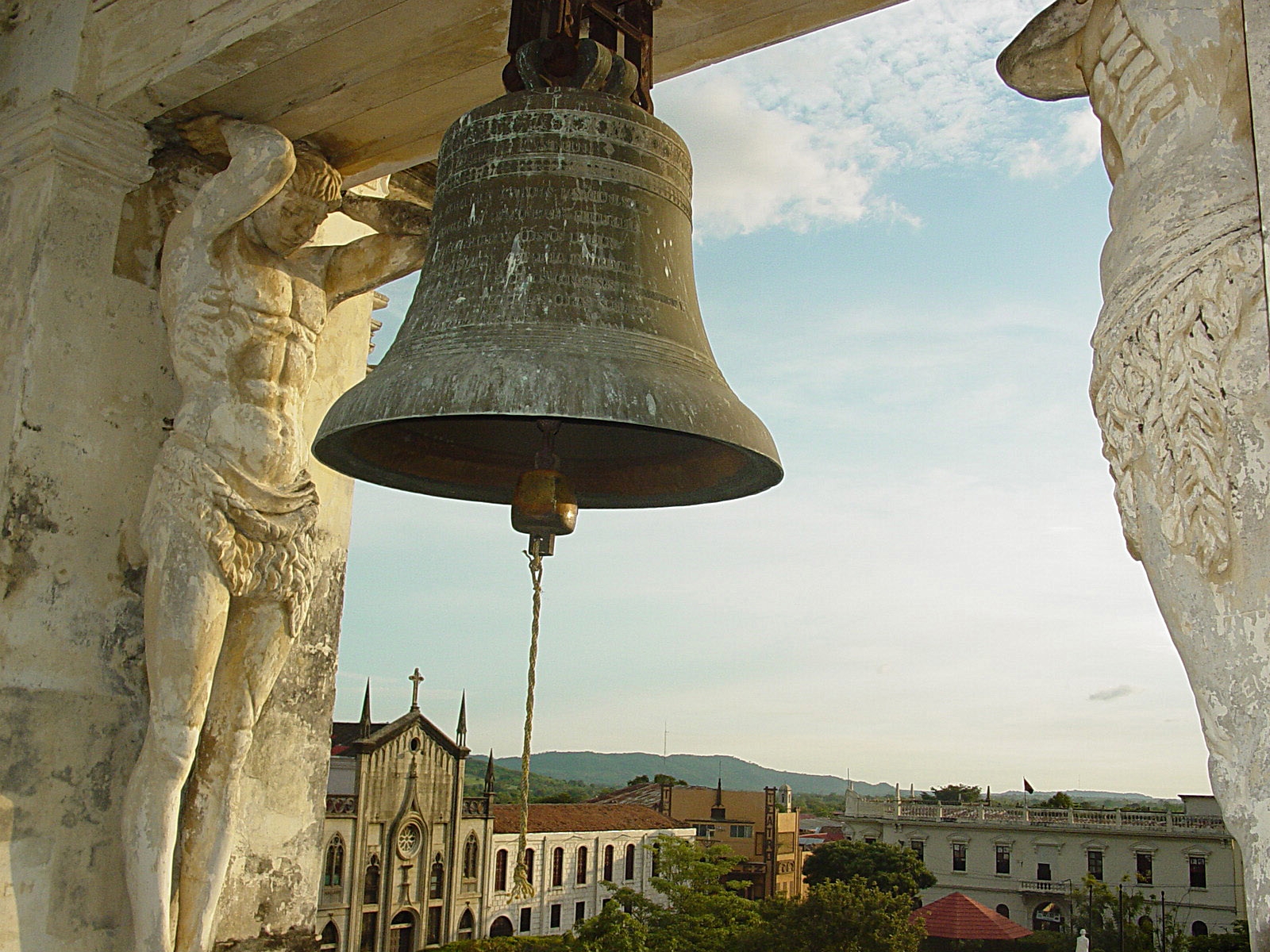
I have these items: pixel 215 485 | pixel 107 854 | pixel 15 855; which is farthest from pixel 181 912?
pixel 215 485

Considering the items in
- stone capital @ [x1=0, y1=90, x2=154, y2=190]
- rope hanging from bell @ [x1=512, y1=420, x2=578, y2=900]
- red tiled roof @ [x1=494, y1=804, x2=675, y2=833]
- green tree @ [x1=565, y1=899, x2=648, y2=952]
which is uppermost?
stone capital @ [x1=0, y1=90, x2=154, y2=190]

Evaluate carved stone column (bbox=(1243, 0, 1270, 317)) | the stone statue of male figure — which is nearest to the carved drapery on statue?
carved stone column (bbox=(1243, 0, 1270, 317))

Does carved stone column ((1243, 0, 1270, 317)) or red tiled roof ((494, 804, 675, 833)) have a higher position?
carved stone column ((1243, 0, 1270, 317))

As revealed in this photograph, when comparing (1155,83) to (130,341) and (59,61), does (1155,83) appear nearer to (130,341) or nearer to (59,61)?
(130,341)

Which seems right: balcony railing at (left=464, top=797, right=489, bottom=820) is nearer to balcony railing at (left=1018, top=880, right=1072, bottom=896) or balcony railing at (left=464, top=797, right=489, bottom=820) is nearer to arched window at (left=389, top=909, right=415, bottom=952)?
arched window at (left=389, top=909, right=415, bottom=952)

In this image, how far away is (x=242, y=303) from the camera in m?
3.46

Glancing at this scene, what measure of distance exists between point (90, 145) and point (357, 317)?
3.36ft

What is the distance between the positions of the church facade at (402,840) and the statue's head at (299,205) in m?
41.4

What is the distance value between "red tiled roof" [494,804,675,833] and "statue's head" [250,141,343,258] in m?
44.7

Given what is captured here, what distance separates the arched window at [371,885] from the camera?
4544 cm

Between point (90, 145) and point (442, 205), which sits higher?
point (90, 145)

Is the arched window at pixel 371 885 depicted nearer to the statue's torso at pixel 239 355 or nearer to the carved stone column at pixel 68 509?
the carved stone column at pixel 68 509

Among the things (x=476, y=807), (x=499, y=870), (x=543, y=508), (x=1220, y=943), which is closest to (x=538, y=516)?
(x=543, y=508)

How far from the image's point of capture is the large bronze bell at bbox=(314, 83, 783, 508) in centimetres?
234
